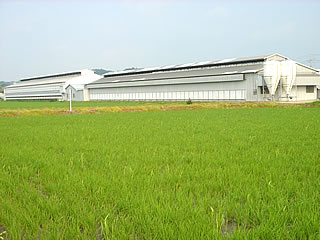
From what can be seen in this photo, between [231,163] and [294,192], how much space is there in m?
1.52

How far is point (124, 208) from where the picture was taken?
297cm

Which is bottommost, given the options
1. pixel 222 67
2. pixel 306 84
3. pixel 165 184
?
pixel 165 184

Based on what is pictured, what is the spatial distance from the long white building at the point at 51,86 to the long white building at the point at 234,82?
15.3m

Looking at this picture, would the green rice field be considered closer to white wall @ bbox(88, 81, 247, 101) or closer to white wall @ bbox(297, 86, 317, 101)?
white wall @ bbox(88, 81, 247, 101)

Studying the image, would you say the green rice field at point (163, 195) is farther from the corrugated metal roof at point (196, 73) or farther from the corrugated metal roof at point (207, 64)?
the corrugated metal roof at point (207, 64)

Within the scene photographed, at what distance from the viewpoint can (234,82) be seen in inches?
1367

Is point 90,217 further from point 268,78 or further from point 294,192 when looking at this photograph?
point 268,78

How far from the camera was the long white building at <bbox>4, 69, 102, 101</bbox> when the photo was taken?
197ft

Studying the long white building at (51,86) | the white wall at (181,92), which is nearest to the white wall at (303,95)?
the white wall at (181,92)

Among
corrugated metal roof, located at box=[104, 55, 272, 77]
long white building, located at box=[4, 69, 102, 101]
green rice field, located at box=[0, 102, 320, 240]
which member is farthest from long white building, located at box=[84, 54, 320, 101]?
green rice field, located at box=[0, 102, 320, 240]

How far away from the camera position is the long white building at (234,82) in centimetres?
3316

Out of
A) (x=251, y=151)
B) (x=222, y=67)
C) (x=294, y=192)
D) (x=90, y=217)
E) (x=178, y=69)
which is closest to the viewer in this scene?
(x=90, y=217)

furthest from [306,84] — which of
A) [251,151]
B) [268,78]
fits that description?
[251,151]

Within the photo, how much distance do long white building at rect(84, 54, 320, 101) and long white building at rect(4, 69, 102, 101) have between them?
50.2 ft
